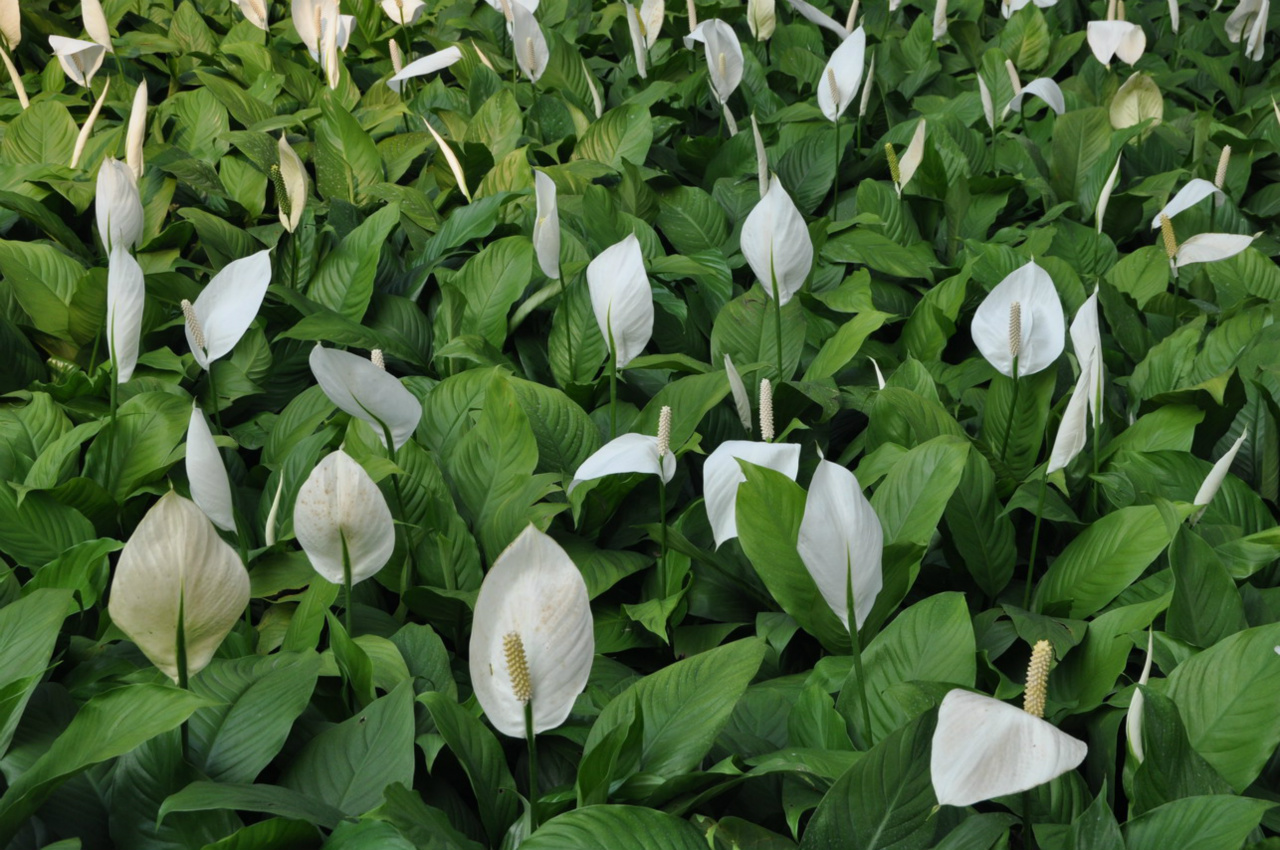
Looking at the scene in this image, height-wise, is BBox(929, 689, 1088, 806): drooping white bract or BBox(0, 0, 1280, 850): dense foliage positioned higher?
BBox(929, 689, 1088, 806): drooping white bract

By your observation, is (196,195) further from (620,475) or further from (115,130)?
(620,475)

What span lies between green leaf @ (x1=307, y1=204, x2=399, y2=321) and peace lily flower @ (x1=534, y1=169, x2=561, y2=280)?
424 mm

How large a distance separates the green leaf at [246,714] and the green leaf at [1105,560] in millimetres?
755

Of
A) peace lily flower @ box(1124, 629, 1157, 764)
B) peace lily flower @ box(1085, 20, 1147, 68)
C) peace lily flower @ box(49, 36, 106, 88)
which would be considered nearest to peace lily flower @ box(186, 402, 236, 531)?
peace lily flower @ box(1124, 629, 1157, 764)

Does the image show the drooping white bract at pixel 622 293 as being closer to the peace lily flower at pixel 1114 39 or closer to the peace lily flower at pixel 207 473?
the peace lily flower at pixel 207 473

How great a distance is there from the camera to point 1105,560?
1.20m

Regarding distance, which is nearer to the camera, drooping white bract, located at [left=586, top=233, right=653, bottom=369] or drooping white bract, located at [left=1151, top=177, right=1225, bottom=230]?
drooping white bract, located at [left=586, top=233, right=653, bottom=369]

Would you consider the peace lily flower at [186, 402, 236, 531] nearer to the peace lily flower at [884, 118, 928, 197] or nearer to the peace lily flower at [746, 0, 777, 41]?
A: the peace lily flower at [884, 118, 928, 197]

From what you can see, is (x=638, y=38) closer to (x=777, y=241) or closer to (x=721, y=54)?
(x=721, y=54)

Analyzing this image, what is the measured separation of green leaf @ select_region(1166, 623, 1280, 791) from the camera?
0.92 m

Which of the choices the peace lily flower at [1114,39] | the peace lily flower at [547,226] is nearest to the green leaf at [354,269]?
the peace lily flower at [547,226]

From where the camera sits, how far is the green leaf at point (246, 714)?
3.18 ft

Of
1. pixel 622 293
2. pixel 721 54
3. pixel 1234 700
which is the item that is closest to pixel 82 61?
pixel 721 54

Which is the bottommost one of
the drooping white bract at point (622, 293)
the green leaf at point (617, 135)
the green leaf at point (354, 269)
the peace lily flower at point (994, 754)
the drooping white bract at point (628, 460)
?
the green leaf at point (354, 269)
